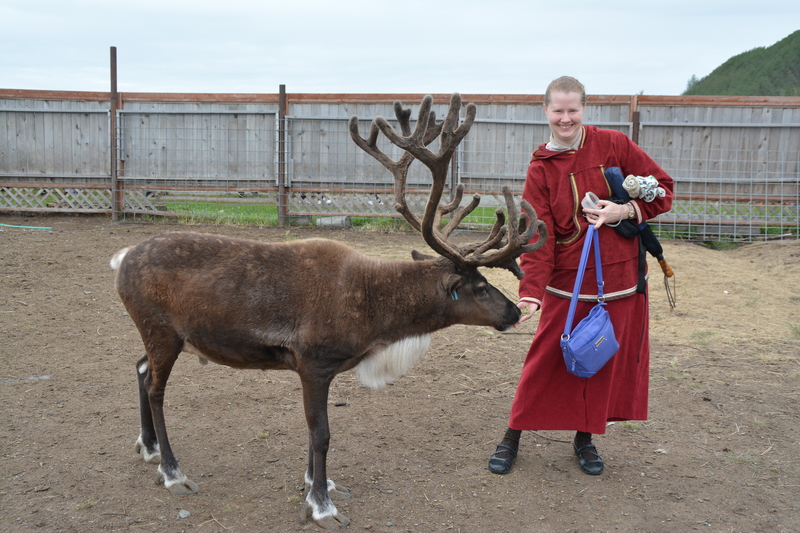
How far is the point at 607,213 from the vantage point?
12.4ft

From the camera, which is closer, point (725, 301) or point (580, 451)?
point (580, 451)

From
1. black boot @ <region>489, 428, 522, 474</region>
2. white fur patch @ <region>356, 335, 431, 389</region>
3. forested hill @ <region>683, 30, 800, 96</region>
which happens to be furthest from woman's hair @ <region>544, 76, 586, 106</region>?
forested hill @ <region>683, 30, 800, 96</region>

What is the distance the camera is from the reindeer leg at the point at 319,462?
11.6 feet

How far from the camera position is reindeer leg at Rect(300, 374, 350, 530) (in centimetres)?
353

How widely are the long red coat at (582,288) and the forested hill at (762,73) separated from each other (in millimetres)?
24916

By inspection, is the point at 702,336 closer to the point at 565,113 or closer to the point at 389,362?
the point at 565,113

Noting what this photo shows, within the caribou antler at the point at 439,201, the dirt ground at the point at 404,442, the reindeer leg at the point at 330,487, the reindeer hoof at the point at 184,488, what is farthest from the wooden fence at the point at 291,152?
the reindeer hoof at the point at 184,488

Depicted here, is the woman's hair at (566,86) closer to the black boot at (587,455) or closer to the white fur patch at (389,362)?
the white fur patch at (389,362)

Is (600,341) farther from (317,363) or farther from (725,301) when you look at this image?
(725,301)

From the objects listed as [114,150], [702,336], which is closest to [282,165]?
[114,150]

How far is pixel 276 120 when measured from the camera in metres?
13.1

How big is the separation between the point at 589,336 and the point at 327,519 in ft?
6.16

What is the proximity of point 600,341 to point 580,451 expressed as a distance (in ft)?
3.15

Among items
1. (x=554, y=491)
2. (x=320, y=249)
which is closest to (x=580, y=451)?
(x=554, y=491)
